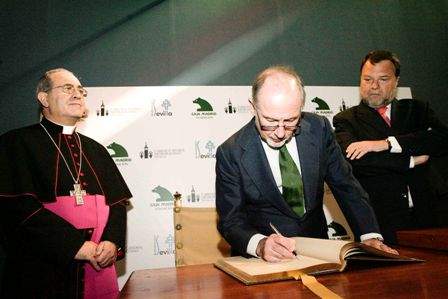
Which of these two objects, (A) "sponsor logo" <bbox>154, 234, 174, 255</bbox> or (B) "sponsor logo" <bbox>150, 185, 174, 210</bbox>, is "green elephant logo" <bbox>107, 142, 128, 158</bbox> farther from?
(A) "sponsor logo" <bbox>154, 234, 174, 255</bbox>

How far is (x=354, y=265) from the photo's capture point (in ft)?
4.16

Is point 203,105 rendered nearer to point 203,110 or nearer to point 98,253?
point 203,110

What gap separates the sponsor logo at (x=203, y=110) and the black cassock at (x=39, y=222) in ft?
4.55

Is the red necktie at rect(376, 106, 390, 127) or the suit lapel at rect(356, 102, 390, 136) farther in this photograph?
the red necktie at rect(376, 106, 390, 127)

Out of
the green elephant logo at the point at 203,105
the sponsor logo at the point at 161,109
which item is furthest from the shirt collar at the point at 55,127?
the green elephant logo at the point at 203,105

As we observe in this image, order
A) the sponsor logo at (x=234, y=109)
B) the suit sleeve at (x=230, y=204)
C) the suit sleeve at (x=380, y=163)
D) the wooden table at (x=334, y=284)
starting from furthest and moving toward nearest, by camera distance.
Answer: the sponsor logo at (x=234, y=109), the suit sleeve at (x=380, y=163), the suit sleeve at (x=230, y=204), the wooden table at (x=334, y=284)

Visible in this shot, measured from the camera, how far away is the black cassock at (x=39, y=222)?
7.00 ft

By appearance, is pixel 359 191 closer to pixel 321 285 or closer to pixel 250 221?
pixel 250 221

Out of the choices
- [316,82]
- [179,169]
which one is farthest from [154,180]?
[316,82]

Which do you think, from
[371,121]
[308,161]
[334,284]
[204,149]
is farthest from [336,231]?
[334,284]

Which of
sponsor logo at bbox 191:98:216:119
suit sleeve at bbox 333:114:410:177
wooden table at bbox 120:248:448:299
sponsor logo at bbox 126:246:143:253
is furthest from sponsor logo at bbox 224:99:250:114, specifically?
wooden table at bbox 120:248:448:299

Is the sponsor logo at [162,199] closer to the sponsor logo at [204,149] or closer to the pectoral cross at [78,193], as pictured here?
the sponsor logo at [204,149]

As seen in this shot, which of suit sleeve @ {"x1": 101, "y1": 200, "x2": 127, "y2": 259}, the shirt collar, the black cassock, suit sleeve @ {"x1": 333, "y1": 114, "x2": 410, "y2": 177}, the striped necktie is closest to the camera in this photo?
the striped necktie

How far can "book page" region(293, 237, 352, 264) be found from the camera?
1.20 m
